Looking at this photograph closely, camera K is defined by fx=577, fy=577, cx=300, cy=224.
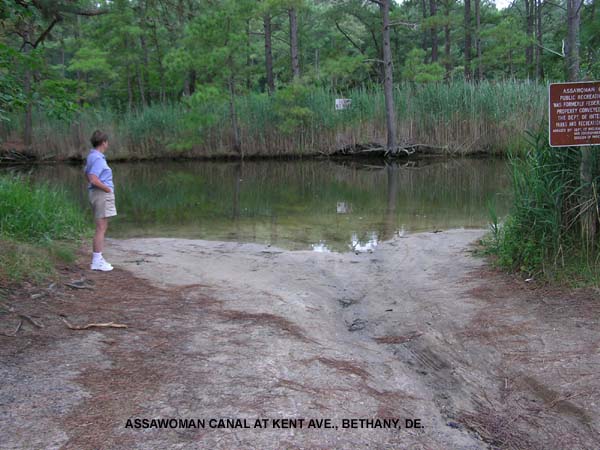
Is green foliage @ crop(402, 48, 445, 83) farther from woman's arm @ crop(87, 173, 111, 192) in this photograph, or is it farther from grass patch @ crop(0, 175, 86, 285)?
woman's arm @ crop(87, 173, 111, 192)

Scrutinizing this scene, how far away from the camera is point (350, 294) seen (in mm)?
5570

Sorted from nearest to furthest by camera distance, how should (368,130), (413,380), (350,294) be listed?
(413,380) → (350,294) → (368,130)

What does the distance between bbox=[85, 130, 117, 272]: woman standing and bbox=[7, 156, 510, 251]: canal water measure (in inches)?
105

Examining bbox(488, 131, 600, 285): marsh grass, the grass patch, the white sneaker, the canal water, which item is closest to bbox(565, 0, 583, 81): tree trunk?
bbox(488, 131, 600, 285): marsh grass

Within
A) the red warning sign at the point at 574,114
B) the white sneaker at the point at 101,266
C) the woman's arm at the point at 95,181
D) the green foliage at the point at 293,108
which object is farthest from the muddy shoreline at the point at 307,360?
the green foliage at the point at 293,108

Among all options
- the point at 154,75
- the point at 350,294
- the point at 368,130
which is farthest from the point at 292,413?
the point at 154,75

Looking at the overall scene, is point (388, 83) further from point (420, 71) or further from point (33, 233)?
point (33, 233)

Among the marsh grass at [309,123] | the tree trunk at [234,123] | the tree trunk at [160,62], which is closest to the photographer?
the marsh grass at [309,123]

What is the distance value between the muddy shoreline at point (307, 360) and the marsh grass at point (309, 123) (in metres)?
15.1

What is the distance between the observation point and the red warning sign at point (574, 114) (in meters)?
4.91

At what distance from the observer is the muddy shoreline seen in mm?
2828

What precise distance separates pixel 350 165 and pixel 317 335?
53.2ft

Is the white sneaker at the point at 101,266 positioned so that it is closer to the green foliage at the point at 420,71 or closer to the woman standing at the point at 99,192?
the woman standing at the point at 99,192

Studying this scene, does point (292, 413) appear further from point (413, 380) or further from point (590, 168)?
point (590, 168)
